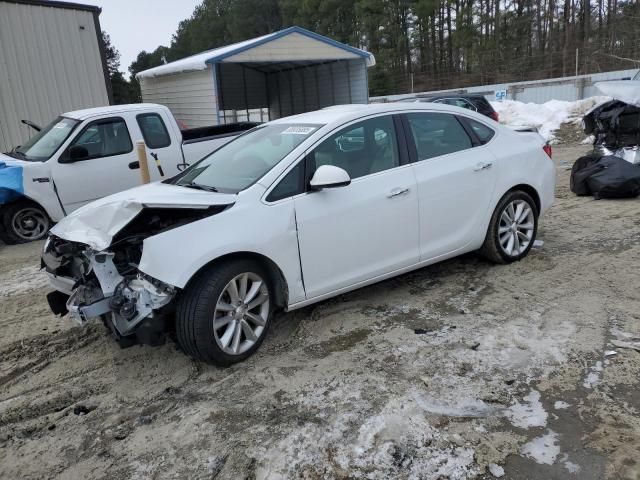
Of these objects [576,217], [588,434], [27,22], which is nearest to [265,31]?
[27,22]

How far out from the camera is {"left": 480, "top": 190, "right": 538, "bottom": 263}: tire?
17.3 feet

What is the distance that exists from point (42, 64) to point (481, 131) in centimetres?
1127

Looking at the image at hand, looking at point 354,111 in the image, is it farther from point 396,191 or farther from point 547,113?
point 547,113

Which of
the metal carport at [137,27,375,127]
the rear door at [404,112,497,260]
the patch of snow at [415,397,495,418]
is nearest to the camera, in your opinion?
the patch of snow at [415,397,495,418]

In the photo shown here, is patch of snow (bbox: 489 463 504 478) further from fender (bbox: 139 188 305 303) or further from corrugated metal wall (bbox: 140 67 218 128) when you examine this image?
corrugated metal wall (bbox: 140 67 218 128)

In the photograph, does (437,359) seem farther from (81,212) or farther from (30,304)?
(30,304)

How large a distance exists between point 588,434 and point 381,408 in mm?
1120

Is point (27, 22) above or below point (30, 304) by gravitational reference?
above

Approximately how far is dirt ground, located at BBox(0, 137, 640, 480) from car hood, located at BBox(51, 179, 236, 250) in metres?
0.98

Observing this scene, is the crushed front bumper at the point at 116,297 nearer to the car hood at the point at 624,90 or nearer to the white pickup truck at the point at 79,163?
the white pickup truck at the point at 79,163

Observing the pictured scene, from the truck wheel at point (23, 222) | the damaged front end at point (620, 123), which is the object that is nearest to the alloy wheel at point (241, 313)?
the truck wheel at point (23, 222)

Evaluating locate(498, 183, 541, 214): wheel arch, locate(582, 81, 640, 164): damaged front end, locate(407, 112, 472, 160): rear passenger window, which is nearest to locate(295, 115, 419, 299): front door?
locate(407, 112, 472, 160): rear passenger window

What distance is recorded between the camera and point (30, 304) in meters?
5.42

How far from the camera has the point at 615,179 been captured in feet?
26.3
